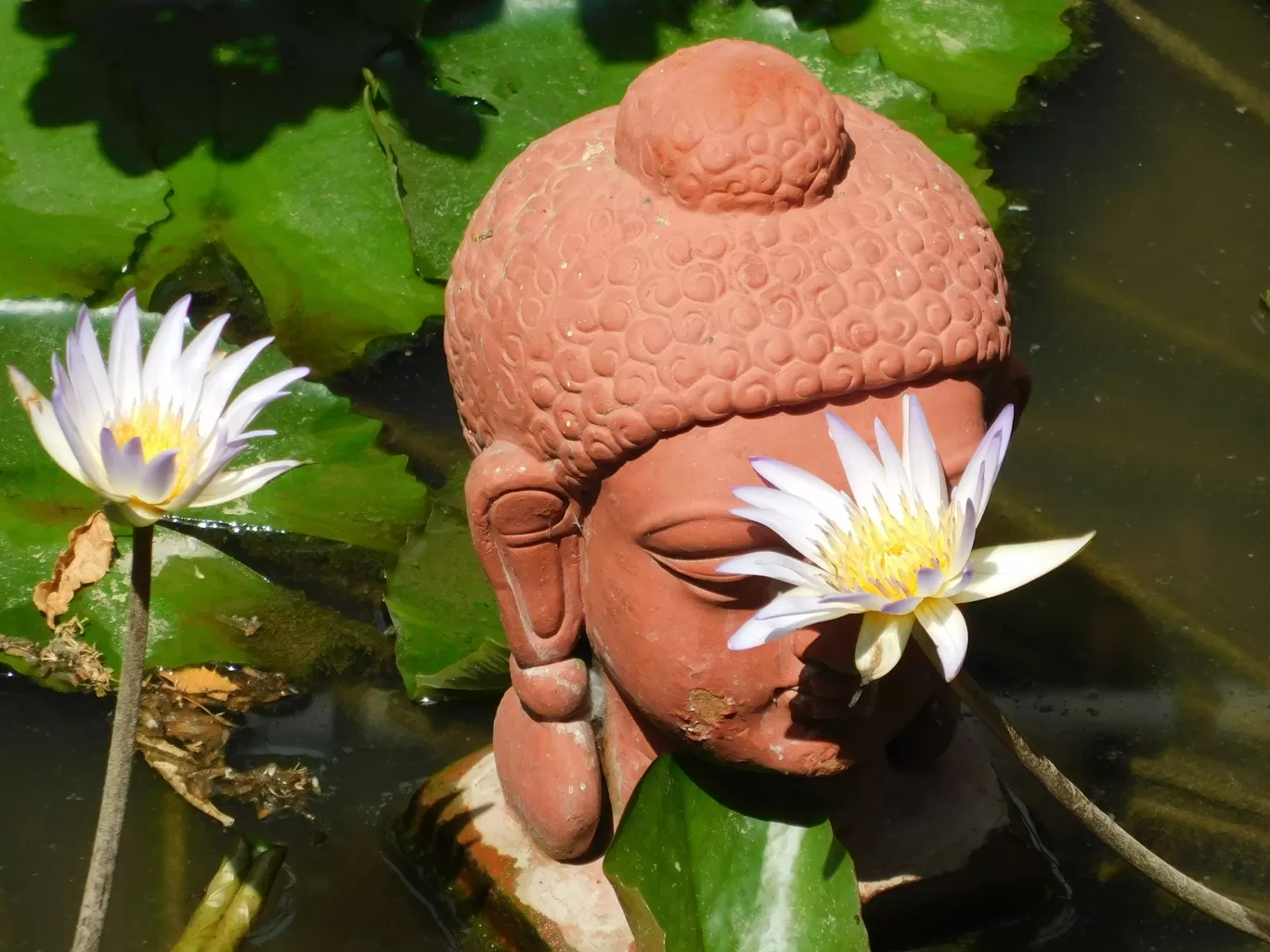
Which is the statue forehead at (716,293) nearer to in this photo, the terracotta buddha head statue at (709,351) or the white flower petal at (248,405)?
the terracotta buddha head statue at (709,351)

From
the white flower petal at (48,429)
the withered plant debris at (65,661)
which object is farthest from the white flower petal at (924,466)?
the withered plant debris at (65,661)

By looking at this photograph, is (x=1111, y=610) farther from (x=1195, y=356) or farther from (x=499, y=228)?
(x=499, y=228)

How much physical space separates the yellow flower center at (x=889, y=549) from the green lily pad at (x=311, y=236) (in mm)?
1887

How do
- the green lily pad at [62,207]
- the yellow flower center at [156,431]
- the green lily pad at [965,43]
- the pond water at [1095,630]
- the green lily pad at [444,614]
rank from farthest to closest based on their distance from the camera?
the green lily pad at [965,43] < the green lily pad at [62,207] < the green lily pad at [444,614] < the pond water at [1095,630] < the yellow flower center at [156,431]

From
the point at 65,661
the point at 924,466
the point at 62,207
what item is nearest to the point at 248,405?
the point at 924,466

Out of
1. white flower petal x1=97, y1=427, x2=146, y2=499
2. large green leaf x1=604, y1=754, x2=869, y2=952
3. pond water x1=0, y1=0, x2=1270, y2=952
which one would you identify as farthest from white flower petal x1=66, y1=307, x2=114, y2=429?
pond water x1=0, y1=0, x2=1270, y2=952

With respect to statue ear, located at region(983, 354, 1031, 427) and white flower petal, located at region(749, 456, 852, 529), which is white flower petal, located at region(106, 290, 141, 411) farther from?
statue ear, located at region(983, 354, 1031, 427)

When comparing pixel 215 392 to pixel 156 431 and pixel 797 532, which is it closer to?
pixel 156 431

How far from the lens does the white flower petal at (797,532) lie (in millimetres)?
1451

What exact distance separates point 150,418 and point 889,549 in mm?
838

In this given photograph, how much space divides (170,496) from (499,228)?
582 millimetres

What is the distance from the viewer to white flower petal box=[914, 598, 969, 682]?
137cm

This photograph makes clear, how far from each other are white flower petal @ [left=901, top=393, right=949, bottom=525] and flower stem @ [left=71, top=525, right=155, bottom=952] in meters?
0.80

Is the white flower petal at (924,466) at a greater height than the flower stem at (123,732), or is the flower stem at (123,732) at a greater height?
the white flower petal at (924,466)
